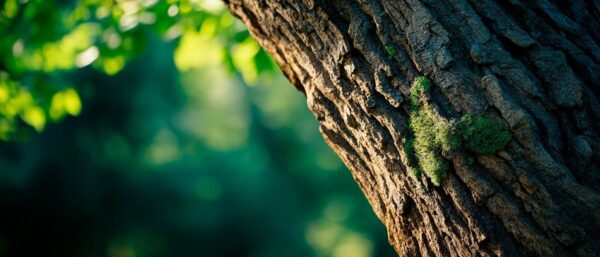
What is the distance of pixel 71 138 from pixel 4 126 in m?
11.6

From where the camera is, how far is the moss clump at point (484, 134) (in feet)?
4.19

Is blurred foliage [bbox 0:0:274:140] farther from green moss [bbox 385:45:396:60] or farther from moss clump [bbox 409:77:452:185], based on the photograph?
moss clump [bbox 409:77:452:185]

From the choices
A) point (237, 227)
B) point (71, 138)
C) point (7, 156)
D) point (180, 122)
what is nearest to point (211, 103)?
point (180, 122)

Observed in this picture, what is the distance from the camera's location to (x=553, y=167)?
1229 mm

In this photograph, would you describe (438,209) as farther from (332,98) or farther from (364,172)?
(332,98)

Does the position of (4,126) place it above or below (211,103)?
below

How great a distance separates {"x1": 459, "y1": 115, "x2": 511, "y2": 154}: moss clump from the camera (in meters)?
1.28

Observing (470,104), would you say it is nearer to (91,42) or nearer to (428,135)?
(428,135)

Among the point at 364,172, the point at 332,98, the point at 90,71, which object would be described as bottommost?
the point at 364,172

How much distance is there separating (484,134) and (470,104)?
0.10 metres

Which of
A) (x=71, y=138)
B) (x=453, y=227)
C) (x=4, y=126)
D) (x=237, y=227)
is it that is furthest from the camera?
(x=237, y=227)

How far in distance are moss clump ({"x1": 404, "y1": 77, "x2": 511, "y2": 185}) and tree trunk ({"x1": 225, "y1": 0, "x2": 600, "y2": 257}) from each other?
0.7 inches

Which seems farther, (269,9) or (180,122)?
(180,122)

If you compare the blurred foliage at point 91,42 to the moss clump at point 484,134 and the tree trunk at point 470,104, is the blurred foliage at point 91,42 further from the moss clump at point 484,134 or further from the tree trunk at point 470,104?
the moss clump at point 484,134
